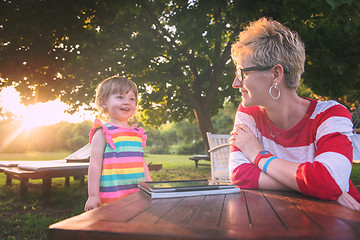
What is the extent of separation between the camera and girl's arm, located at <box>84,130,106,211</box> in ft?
7.48

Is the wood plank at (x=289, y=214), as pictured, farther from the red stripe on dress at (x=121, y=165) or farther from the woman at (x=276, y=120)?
the red stripe on dress at (x=121, y=165)

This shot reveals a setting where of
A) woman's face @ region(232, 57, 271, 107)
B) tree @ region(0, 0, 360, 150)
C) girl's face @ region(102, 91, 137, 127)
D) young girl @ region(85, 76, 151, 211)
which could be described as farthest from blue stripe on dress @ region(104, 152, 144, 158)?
tree @ region(0, 0, 360, 150)

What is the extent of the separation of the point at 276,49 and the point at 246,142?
672 millimetres

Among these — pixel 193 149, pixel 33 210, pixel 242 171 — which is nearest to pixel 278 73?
pixel 242 171

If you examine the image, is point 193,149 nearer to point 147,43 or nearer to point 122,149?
point 147,43

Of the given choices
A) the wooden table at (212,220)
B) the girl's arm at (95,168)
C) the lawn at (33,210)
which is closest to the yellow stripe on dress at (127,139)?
the girl's arm at (95,168)

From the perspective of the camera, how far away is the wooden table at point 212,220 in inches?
Result: 28.9

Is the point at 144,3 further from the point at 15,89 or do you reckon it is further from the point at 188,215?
the point at 188,215

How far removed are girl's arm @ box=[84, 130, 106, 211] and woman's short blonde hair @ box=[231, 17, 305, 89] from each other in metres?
1.42

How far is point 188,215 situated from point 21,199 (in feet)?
20.5

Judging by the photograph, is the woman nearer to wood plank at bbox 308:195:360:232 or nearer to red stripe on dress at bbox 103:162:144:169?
wood plank at bbox 308:195:360:232

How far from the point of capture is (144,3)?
772 centimetres

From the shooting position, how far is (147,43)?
842 centimetres

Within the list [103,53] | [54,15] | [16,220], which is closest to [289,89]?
[16,220]
